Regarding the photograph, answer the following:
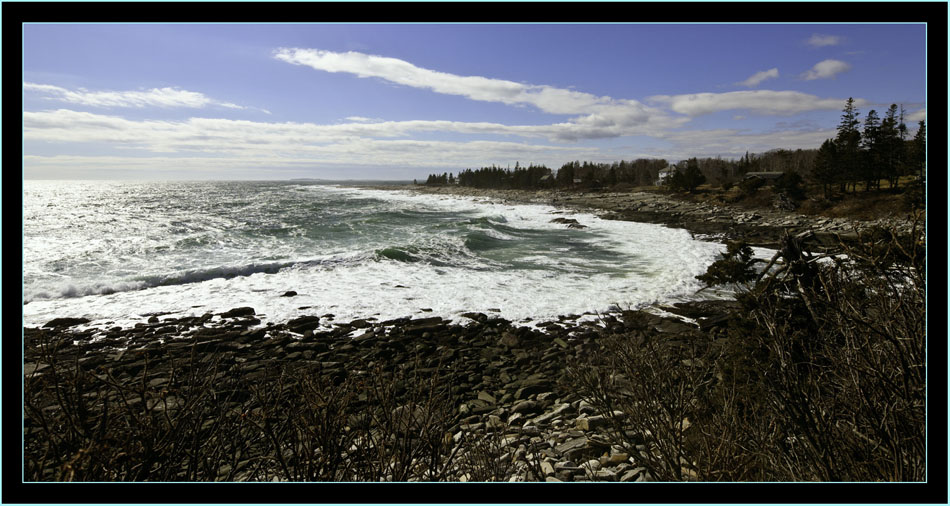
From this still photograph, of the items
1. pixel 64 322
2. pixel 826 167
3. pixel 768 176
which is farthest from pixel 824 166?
pixel 64 322

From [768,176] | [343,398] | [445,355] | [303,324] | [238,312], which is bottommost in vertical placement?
[445,355]

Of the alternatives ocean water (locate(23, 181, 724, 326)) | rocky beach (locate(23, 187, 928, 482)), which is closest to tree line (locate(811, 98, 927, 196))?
ocean water (locate(23, 181, 724, 326))

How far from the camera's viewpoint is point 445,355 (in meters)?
9.25

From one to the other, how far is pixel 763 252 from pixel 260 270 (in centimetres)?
2402

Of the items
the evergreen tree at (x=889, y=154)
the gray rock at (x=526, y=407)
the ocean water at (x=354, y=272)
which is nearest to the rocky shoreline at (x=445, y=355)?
the gray rock at (x=526, y=407)

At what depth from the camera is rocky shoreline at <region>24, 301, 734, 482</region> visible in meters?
6.34

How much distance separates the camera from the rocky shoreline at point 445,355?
20.8 feet

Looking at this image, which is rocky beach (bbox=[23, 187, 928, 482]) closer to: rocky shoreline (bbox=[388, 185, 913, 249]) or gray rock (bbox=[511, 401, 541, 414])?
gray rock (bbox=[511, 401, 541, 414])

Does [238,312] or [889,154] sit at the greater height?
[889,154]

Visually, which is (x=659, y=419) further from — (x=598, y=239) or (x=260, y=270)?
(x=598, y=239)

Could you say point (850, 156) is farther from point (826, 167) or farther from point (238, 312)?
point (238, 312)

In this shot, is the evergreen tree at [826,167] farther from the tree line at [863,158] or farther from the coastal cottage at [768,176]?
the coastal cottage at [768,176]

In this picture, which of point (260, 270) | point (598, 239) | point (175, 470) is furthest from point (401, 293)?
point (598, 239)

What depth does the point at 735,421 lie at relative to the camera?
3443mm
